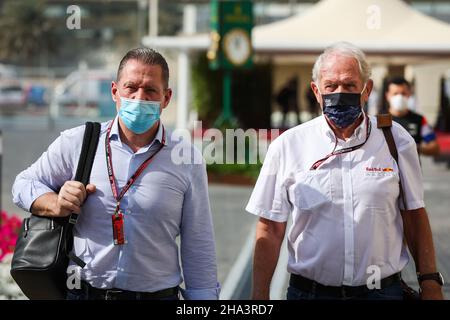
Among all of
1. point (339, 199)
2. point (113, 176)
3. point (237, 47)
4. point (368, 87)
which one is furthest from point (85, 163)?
point (237, 47)

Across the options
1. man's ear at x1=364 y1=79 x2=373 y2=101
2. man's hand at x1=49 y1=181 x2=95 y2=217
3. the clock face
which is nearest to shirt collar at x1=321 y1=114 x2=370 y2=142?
man's ear at x1=364 y1=79 x2=373 y2=101

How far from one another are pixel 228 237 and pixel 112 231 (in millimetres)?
7700

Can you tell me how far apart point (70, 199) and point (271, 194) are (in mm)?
860

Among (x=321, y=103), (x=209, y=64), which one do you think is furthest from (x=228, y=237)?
(x=209, y=64)

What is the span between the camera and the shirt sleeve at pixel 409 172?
3709 millimetres

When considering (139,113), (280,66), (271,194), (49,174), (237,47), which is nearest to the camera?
(139,113)

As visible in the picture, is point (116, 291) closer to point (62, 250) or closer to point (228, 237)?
point (62, 250)

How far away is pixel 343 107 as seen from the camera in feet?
12.1

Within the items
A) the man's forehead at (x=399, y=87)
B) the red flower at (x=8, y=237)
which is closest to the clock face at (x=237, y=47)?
the red flower at (x=8, y=237)

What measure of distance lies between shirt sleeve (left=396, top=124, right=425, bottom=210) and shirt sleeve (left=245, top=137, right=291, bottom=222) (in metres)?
0.48

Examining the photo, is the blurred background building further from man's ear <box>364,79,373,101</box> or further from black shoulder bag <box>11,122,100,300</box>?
black shoulder bag <box>11,122,100,300</box>

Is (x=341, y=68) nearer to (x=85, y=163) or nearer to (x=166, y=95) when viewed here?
(x=166, y=95)

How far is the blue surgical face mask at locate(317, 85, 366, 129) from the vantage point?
146 inches

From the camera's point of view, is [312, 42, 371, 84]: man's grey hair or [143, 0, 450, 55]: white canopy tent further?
[143, 0, 450, 55]: white canopy tent
